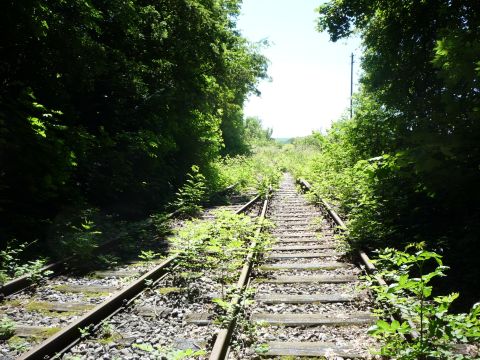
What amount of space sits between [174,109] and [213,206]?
152 inches

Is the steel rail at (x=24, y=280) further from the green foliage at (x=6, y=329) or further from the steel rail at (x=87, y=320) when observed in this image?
the steel rail at (x=87, y=320)

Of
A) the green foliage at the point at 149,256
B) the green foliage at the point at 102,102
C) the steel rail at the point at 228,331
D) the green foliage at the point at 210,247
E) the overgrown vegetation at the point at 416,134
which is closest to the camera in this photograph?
the steel rail at the point at 228,331

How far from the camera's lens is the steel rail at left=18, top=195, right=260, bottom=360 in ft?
10.5

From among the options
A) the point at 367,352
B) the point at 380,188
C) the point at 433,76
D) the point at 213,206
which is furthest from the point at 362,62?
the point at 367,352

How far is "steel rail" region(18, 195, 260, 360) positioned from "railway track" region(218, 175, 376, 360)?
155 centimetres

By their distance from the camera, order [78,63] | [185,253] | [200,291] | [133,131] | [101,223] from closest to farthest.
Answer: [200,291]
[185,253]
[78,63]
[101,223]
[133,131]

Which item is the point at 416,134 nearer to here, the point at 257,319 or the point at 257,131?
the point at 257,319

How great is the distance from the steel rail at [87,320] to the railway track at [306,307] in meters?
1.55

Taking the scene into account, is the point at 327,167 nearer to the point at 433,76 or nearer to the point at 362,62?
the point at 362,62

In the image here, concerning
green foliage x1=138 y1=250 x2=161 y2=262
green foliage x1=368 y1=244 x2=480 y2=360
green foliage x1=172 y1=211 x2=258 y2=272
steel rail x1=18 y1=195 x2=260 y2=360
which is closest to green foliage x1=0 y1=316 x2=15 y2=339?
steel rail x1=18 y1=195 x2=260 y2=360

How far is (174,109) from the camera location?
41.4 ft

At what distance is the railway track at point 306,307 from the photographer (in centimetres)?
338

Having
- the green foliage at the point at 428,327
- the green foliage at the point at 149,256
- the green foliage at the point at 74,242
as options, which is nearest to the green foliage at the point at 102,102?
the green foliage at the point at 74,242

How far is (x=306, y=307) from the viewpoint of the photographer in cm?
441
